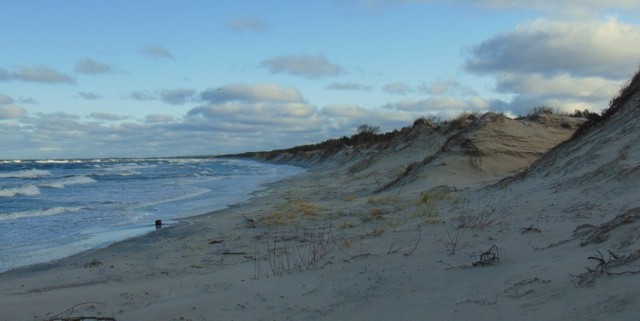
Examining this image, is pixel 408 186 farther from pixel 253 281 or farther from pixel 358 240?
pixel 253 281

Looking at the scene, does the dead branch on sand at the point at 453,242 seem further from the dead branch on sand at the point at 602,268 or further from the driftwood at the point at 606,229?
the dead branch on sand at the point at 602,268

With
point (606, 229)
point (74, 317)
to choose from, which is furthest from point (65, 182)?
point (606, 229)

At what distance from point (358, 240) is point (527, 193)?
332 cm

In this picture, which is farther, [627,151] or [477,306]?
[627,151]

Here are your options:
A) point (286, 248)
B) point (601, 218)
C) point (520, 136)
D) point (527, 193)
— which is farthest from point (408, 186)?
point (601, 218)

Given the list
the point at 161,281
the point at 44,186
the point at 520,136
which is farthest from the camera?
the point at 44,186

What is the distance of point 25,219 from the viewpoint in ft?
48.6

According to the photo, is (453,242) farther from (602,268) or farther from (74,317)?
(74,317)

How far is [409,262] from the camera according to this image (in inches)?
224

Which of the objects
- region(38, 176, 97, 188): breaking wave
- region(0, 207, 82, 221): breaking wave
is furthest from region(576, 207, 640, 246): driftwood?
region(38, 176, 97, 188): breaking wave

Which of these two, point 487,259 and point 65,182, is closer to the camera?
point 487,259

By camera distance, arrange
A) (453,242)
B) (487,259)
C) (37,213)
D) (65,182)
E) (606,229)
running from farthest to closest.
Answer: (65,182)
(37,213)
(453,242)
(487,259)
(606,229)

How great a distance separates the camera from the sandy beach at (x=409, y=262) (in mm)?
4066

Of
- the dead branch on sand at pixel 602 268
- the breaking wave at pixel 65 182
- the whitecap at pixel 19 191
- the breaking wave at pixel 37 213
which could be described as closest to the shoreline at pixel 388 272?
the dead branch on sand at pixel 602 268
